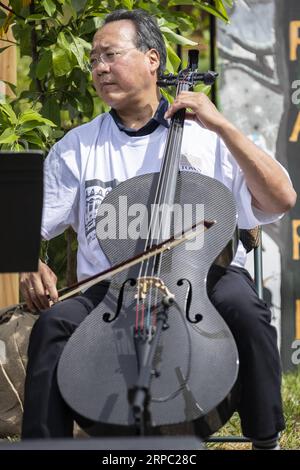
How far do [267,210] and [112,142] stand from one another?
56cm

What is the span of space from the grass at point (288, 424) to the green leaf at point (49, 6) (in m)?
1.67

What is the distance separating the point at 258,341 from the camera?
8.95 feet

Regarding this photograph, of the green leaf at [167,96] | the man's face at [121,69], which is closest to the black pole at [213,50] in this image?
the green leaf at [167,96]

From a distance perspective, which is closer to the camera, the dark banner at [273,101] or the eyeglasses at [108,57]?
the eyeglasses at [108,57]

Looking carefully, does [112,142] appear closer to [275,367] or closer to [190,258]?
[190,258]

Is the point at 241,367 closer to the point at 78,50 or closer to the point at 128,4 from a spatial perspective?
the point at 78,50

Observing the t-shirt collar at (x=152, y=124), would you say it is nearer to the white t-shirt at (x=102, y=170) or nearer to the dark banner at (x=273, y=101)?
the white t-shirt at (x=102, y=170)

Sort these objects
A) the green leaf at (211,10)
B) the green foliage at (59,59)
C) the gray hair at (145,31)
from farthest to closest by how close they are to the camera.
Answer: the green leaf at (211,10), the green foliage at (59,59), the gray hair at (145,31)

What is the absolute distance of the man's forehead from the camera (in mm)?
3289

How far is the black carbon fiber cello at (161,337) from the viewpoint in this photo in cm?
248

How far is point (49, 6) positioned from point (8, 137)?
55 cm

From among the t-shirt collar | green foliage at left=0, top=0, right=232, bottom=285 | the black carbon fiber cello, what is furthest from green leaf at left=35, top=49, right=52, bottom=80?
the black carbon fiber cello

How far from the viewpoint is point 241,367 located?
9.00 feet
